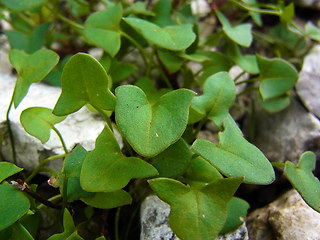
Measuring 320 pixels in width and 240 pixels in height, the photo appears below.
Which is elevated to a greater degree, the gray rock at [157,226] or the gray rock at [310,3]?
the gray rock at [310,3]

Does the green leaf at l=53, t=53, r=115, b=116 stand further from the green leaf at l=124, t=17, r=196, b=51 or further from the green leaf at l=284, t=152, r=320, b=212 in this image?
the green leaf at l=284, t=152, r=320, b=212

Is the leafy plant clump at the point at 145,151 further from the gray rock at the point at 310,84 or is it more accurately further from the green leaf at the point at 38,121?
the gray rock at the point at 310,84

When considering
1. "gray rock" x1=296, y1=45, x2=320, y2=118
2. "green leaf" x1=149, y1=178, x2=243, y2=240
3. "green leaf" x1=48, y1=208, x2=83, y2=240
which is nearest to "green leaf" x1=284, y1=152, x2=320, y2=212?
"green leaf" x1=149, y1=178, x2=243, y2=240

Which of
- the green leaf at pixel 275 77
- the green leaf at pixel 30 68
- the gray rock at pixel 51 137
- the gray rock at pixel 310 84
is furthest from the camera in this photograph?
the gray rock at pixel 310 84

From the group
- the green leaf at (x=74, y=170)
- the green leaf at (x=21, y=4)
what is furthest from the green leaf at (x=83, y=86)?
the green leaf at (x=21, y=4)

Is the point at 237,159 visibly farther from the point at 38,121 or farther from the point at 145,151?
the point at 38,121
